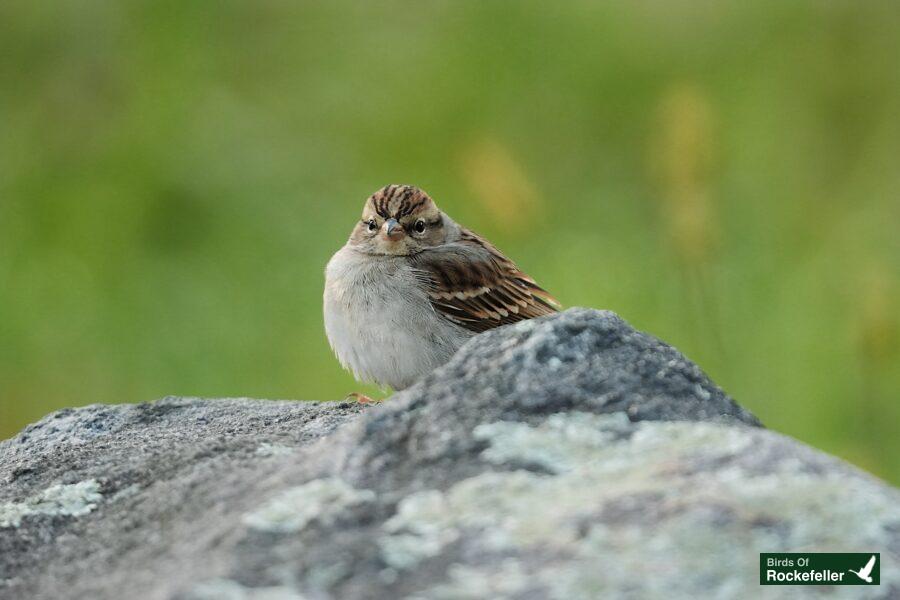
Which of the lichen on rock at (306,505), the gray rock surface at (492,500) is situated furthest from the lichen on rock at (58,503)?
the lichen on rock at (306,505)

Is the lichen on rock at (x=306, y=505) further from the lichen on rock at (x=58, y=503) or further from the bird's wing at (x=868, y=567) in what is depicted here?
the bird's wing at (x=868, y=567)

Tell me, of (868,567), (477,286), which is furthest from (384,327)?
(868,567)

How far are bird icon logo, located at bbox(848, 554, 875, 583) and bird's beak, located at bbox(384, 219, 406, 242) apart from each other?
3.98m

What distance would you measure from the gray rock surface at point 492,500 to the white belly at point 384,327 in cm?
211

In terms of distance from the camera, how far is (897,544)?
7.88 feet

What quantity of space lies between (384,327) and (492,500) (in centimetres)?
307

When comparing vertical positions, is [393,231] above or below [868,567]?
above

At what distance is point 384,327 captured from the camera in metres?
5.60

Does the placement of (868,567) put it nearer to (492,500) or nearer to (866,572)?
(866,572)

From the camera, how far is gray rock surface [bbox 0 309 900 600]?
234cm

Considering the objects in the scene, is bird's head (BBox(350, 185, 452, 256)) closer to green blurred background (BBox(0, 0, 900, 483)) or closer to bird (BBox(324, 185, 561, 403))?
bird (BBox(324, 185, 561, 403))

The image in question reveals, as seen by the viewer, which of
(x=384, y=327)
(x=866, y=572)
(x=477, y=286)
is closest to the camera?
(x=866, y=572)

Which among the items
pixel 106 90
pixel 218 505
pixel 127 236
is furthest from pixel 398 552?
pixel 106 90

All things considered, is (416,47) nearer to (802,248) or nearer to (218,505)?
(802,248)
